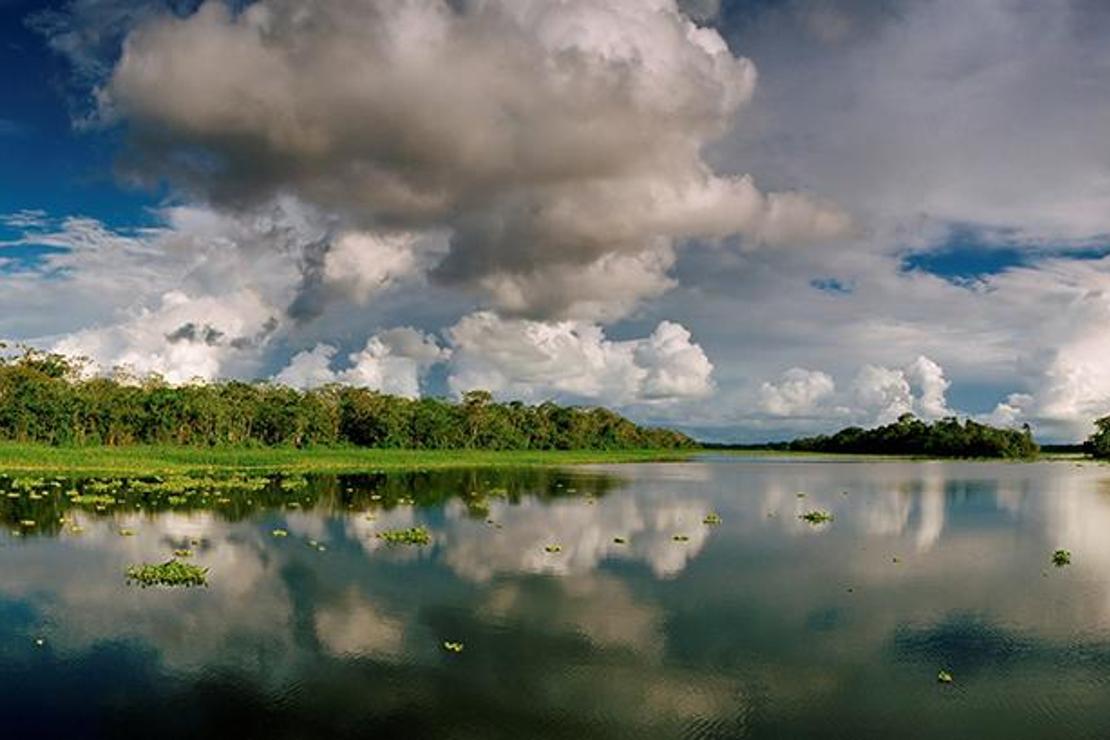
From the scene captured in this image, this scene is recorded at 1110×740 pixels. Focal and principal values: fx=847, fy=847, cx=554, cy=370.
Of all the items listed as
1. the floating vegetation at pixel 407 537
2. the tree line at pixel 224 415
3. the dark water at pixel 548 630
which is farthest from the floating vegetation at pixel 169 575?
the tree line at pixel 224 415

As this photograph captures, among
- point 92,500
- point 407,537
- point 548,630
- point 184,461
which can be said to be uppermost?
point 184,461

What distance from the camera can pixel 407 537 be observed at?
38625 millimetres

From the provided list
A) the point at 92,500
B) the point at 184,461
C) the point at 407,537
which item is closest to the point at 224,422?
the point at 184,461

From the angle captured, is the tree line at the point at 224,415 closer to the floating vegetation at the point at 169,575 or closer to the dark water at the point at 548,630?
the dark water at the point at 548,630

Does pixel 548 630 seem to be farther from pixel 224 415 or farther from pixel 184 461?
pixel 224 415

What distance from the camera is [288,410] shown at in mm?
133500

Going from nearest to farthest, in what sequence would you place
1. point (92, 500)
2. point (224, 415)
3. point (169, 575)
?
point (169, 575) < point (92, 500) < point (224, 415)

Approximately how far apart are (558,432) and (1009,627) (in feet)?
571

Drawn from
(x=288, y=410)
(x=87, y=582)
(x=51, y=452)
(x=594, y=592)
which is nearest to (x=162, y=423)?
(x=288, y=410)

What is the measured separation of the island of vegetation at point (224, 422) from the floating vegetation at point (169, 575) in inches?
2251

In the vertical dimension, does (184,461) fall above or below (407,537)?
above

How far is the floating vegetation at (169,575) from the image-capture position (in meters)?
27.8

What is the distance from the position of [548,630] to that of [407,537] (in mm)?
17202

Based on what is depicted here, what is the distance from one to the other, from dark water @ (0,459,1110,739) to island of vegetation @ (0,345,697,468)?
56.1 meters
